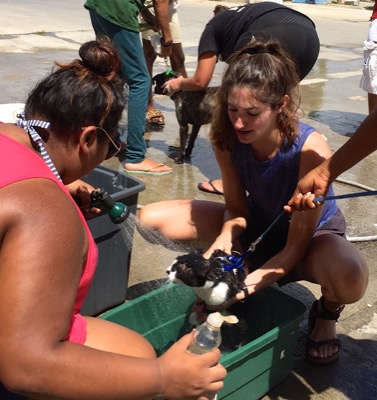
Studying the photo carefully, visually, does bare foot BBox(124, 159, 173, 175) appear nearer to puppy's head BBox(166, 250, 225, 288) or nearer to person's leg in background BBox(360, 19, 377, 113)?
person's leg in background BBox(360, 19, 377, 113)

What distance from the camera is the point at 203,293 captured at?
2414 millimetres

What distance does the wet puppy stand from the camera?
2.32 metres

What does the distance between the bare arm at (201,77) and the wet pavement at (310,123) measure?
72 centimetres

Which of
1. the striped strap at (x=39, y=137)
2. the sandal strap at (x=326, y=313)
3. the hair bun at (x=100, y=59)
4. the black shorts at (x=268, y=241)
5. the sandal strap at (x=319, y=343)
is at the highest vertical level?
the hair bun at (x=100, y=59)

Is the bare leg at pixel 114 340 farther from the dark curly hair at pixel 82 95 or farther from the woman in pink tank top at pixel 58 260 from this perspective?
the dark curly hair at pixel 82 95

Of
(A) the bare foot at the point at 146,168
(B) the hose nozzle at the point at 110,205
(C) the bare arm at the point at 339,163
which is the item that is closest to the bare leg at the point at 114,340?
(B) the hose nozzle at the point at 110,205

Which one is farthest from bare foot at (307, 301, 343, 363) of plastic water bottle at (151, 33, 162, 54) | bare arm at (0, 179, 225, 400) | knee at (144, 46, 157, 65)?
knee at (144, 46, 157, 65)

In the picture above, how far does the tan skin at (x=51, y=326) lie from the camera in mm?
1289

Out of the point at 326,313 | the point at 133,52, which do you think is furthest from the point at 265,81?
the point at 133,52

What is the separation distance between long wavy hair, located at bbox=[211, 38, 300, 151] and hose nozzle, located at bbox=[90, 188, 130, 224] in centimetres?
68

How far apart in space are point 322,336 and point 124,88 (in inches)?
57.5

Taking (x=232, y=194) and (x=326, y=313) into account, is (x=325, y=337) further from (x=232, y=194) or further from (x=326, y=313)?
(x=232, y=194)

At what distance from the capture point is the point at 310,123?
657cm

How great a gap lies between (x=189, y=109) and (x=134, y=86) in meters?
0.58
